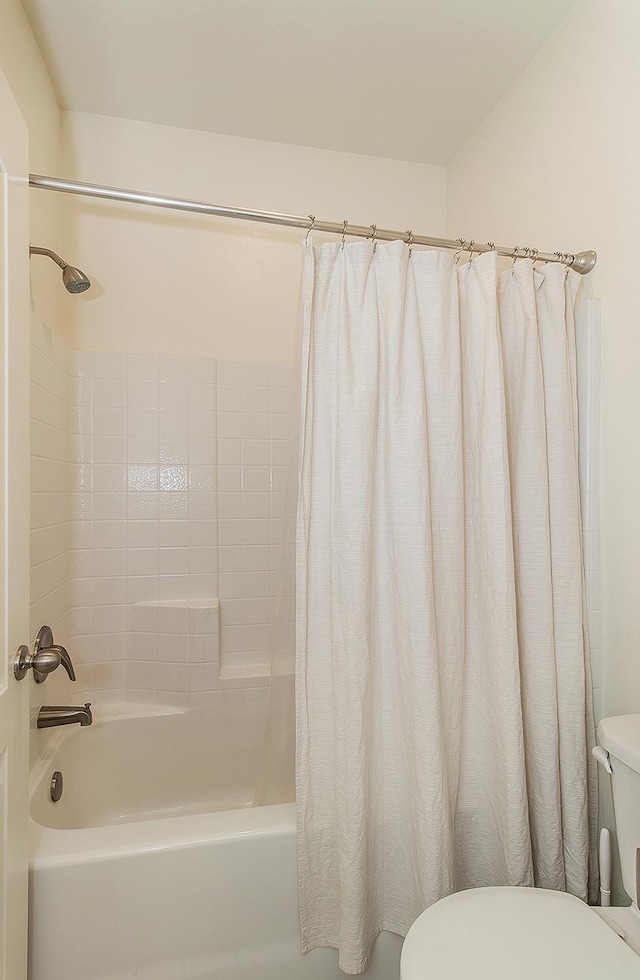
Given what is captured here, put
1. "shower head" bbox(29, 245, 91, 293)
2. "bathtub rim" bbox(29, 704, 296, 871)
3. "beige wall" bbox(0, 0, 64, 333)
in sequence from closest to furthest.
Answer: "bathtub rim" bbox(29, 704, 296, 871) → "beige wall" bbox(0, 0, 64, 333) → "shower head" bbox(29, 245, 91, 293)

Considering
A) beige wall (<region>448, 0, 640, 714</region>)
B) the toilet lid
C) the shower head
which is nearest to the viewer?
the toilet lid

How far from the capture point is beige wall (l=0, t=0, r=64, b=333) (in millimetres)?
1525

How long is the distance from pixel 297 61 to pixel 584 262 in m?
1.06

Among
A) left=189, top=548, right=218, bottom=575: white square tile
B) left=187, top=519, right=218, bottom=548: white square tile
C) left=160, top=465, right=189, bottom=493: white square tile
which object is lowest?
left=189, top=548, right=218, bottom=575: white square tile

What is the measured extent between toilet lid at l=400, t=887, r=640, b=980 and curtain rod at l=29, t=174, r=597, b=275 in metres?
1.40

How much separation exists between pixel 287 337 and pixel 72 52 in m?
1.09

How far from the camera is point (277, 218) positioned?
4.73 ft

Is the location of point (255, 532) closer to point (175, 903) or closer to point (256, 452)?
point (256, 452)

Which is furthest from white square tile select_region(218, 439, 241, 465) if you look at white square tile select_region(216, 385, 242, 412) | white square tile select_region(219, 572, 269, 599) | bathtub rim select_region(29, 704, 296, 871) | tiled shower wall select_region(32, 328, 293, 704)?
bathtub rim select_region(29, 704, 296, 871)

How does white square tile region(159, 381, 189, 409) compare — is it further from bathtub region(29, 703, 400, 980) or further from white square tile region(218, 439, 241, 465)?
bathtub region(29, 703, 400, 980)

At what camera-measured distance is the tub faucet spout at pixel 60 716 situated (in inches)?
64.8

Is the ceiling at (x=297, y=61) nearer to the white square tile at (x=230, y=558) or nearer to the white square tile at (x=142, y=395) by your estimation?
the white square tile at (x=142, y=395)

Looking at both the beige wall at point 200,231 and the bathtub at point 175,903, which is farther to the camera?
the beige wall at point 200,231

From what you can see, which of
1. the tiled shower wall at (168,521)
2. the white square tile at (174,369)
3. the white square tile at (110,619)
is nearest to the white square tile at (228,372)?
the tiled shower wall at (168,521)
